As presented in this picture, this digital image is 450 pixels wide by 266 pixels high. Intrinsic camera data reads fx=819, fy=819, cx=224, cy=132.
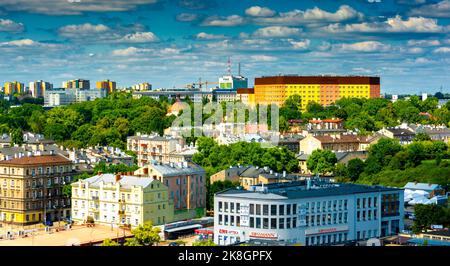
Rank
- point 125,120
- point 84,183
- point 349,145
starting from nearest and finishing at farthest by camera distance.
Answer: point 84,183 < point 349,145 < point 125,120

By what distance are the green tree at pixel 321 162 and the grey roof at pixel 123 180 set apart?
31.4 feet

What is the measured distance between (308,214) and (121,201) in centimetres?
451

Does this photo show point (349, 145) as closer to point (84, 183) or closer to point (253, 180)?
point (253, 180)

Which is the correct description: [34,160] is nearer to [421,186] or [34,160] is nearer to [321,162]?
[421,186]

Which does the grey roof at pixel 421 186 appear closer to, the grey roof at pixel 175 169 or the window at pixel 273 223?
the grey roof at pixel 175 169

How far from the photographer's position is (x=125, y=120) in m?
41.0

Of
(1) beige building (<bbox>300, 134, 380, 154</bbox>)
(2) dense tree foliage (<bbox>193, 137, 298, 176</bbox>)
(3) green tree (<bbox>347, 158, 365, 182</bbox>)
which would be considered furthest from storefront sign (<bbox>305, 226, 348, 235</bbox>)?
(1) beige building (<bbox>300, 134, 380, 154</bbox>)

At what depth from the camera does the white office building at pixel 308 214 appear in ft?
50.7

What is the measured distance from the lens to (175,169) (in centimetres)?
1966

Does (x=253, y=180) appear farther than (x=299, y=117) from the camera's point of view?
No

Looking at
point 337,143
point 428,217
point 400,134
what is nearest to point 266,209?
point 428,217
